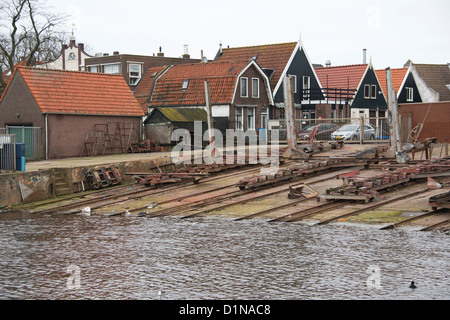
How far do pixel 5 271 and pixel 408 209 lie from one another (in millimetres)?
10403

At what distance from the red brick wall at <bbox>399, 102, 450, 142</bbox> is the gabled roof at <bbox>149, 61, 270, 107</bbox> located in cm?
1384

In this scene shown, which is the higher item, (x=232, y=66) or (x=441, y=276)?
(x=232, y=66)

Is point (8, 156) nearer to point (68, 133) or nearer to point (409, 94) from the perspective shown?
point (68, 133)

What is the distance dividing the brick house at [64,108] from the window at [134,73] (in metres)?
18.1

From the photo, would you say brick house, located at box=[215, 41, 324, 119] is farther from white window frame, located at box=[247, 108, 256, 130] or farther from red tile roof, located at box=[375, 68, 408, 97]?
red tile roof, located at box=[375, 68, 408, 97]

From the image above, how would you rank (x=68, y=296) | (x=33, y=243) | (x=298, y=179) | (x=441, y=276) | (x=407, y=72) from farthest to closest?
(x=407, y=72)
(x=298, y=179)
(x=33, y=243)
(x=441, y=276)
(x=68, y=296)

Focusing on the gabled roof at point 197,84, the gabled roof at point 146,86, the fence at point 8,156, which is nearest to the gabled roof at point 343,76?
the gabled roof at point 197,84

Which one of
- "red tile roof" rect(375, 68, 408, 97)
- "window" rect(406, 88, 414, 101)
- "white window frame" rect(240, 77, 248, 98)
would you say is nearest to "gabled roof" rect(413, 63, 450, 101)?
"window" rect(406, 88, 414, 101)

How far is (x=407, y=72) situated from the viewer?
61.2 m

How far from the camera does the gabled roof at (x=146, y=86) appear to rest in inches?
1834

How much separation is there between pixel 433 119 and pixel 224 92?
15.6m

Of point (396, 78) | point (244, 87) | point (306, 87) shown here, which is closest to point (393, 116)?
point (244, 87)
